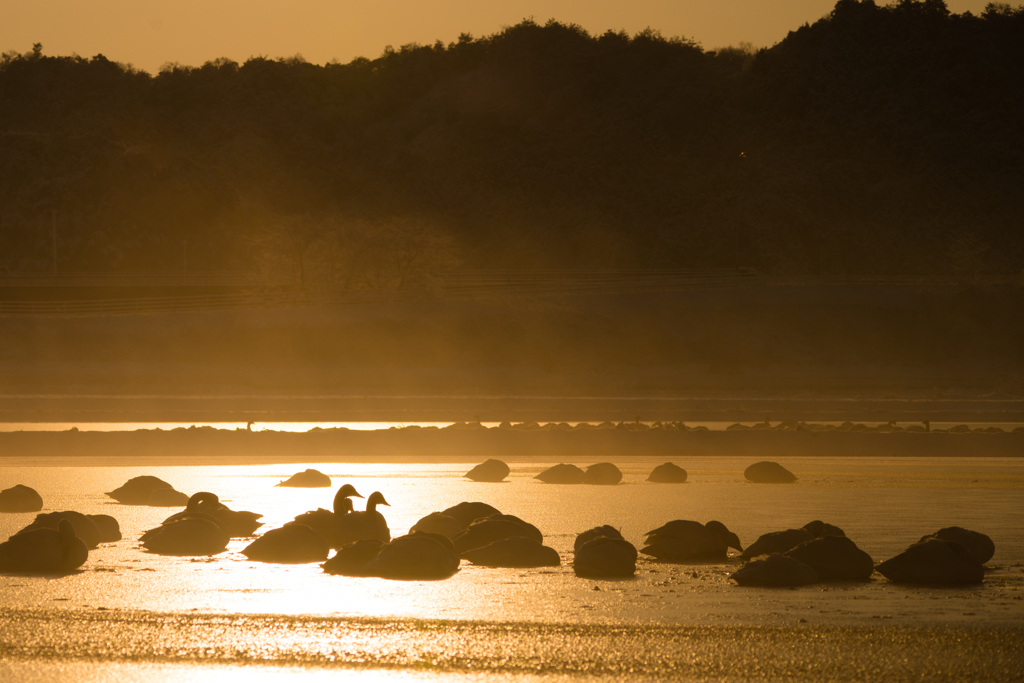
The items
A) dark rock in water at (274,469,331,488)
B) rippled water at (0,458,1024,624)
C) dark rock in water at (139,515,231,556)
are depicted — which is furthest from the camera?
dark rock in water at (274,469,331,488)

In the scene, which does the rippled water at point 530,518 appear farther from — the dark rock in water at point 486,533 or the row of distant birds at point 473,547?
the dark rock in water at point 486,533

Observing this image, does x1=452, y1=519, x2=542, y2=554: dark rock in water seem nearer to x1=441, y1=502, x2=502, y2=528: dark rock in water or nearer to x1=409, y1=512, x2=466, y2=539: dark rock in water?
x1=409, y1=512, x2=466, y2=539: dark rock in water

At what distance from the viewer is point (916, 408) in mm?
36531

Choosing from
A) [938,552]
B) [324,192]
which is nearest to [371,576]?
[938,552]

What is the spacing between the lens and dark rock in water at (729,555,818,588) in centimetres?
900

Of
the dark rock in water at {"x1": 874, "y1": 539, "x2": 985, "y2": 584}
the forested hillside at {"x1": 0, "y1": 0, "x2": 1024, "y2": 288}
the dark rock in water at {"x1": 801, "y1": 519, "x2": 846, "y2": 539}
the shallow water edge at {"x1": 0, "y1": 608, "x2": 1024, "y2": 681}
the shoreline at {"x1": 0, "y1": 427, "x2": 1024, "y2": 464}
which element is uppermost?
the forested hillside at {"x1": 0, "y1": 0, "x2": 1024, "y2": 288}

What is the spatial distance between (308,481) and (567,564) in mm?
6746

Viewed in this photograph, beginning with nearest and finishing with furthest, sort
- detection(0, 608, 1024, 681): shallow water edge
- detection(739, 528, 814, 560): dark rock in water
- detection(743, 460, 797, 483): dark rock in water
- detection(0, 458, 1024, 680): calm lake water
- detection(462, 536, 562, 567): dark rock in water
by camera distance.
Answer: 1. detection(0, 608, 1024, 681): shallow water edge
2. detection(0, 458, 1024, 680): calm lake water
3. detection(462, 536, 562, 567): dark rock in water
4. detection(739, 528, 814, 560): dark rock in water
5. detection(743, 460, 797, 483): dark rock in water

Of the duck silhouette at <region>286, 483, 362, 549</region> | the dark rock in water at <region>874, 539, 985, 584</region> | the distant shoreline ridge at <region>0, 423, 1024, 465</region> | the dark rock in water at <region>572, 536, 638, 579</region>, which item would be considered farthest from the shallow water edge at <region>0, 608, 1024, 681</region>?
the distant shoreline ridge at <region>0, 423, 1024, 465</region>

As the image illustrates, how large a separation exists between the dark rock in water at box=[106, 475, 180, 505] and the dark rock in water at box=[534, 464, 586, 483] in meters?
5.49

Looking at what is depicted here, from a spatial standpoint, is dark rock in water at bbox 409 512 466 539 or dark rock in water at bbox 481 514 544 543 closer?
dark rock in water at bbox 481 514 544 543

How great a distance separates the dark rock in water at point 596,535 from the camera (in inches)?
390

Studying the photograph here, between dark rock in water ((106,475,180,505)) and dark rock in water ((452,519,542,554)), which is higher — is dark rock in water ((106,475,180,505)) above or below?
below

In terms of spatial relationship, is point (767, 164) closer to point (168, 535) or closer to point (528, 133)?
point (528, 133)
